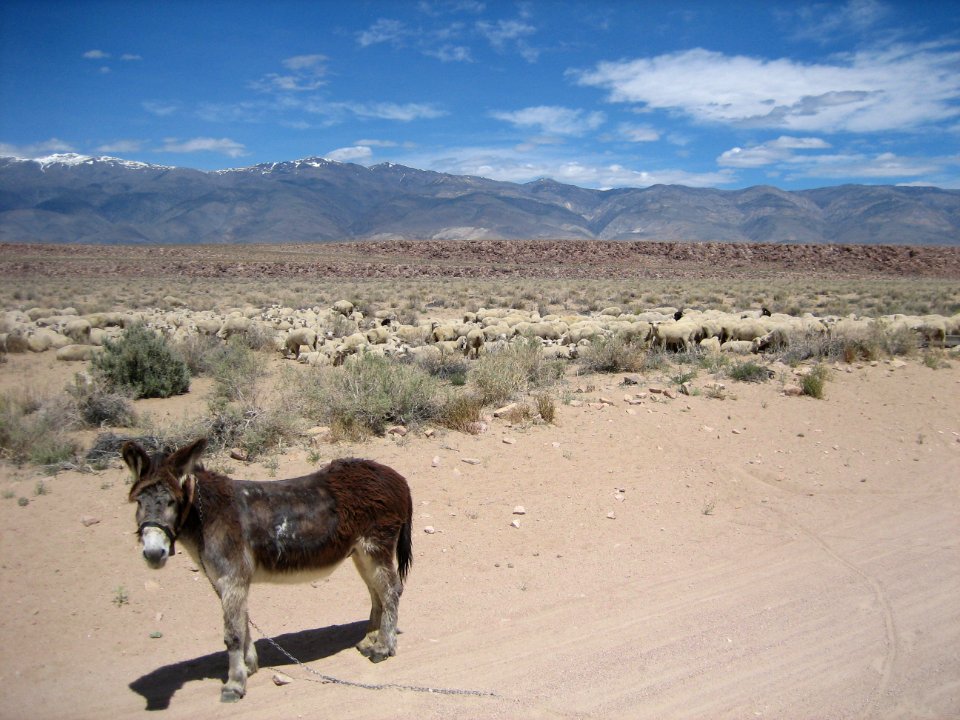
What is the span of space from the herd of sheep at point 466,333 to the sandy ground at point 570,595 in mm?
5305

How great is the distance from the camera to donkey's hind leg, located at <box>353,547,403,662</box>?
12.3ft

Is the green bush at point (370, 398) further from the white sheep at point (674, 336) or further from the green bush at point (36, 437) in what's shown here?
the white sheep at point (674, 336)

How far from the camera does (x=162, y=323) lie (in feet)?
53.7

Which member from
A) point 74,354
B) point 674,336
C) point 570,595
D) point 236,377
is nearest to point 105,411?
point 236,377

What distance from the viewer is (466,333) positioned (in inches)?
583

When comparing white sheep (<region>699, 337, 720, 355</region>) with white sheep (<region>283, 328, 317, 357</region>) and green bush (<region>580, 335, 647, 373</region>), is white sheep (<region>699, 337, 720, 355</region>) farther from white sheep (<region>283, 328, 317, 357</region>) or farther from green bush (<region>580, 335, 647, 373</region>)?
white sheep (<region>283, 328, 317, 357</region>)

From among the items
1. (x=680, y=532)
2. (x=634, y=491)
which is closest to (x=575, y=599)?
(x=680, y=532)

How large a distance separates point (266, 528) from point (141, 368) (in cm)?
749

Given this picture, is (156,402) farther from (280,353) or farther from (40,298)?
(40,298)

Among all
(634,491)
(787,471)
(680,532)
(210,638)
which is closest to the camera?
(210,638)

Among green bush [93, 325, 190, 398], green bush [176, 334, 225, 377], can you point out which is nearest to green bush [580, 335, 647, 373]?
green bush [176, 334, 225, 377]

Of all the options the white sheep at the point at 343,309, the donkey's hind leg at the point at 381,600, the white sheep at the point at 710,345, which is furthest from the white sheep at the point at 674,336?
the white sheep at the point at 343,309

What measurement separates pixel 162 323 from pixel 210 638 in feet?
45.8

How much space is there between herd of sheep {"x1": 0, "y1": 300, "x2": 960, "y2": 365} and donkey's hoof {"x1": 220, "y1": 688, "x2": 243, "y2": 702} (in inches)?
340
